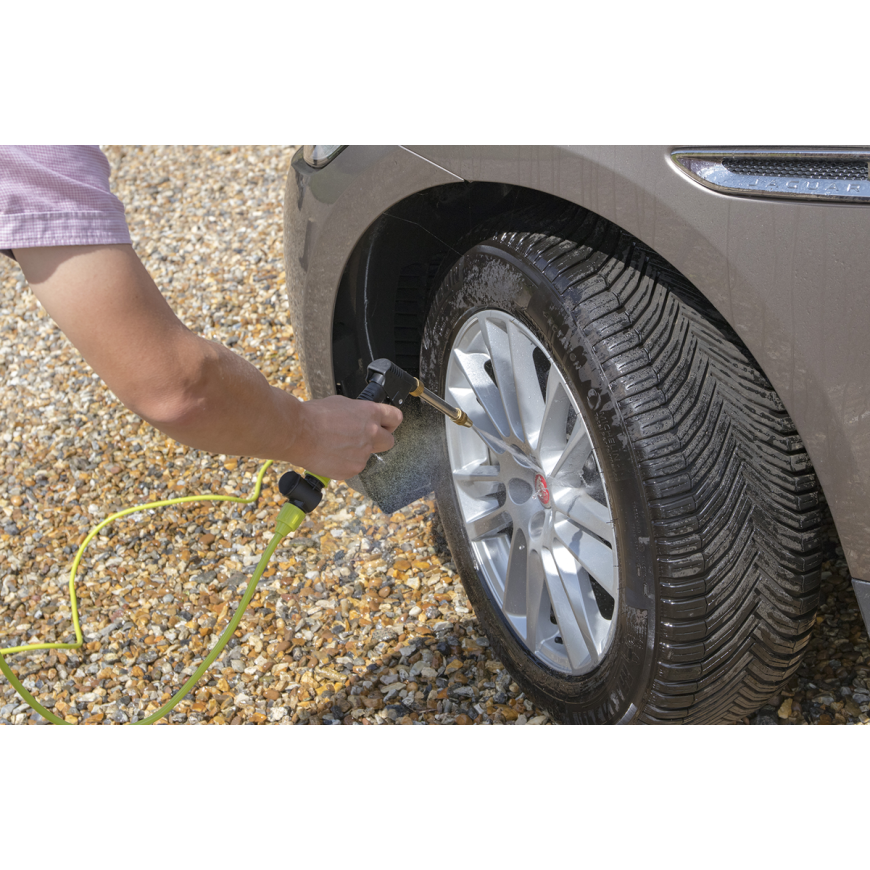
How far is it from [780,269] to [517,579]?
3.80 ft

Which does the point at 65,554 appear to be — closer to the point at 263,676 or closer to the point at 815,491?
the point at 263,676

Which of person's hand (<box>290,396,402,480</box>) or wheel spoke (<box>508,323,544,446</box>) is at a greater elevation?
wheel spoke (<box>508,323,544,446</box>)

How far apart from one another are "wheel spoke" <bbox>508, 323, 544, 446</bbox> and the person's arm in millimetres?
569

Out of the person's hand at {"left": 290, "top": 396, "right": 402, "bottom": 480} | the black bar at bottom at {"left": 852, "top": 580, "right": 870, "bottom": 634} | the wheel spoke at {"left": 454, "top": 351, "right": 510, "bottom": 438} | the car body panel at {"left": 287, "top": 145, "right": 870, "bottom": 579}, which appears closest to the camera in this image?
the car body panel at {"left": 287, "top": 145, "right": 870, "bottom": 579}

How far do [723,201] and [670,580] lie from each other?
27.4 inches

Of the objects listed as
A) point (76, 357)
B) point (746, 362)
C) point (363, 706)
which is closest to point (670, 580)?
point (746, 362)

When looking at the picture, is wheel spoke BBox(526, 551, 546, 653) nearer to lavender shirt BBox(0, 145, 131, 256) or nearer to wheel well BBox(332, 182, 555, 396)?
wheel well BBox(332, 182, 555, 396)

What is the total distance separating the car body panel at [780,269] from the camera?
4.08 ft

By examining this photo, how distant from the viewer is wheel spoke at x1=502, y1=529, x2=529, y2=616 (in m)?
2.15

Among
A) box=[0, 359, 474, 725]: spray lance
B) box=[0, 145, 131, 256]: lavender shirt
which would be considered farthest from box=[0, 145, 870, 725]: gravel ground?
box=[0, 145, 131, 256]: lavender shirt

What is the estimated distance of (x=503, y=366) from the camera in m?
2.01

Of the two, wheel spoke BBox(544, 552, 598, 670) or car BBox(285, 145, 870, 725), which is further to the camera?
wheel spoke BBox(544, 552, 598, 670)

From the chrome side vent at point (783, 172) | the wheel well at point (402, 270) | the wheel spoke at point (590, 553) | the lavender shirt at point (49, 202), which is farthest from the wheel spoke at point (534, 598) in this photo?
the lavender shirt at point (49, 202)

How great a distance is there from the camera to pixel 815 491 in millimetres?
1539
